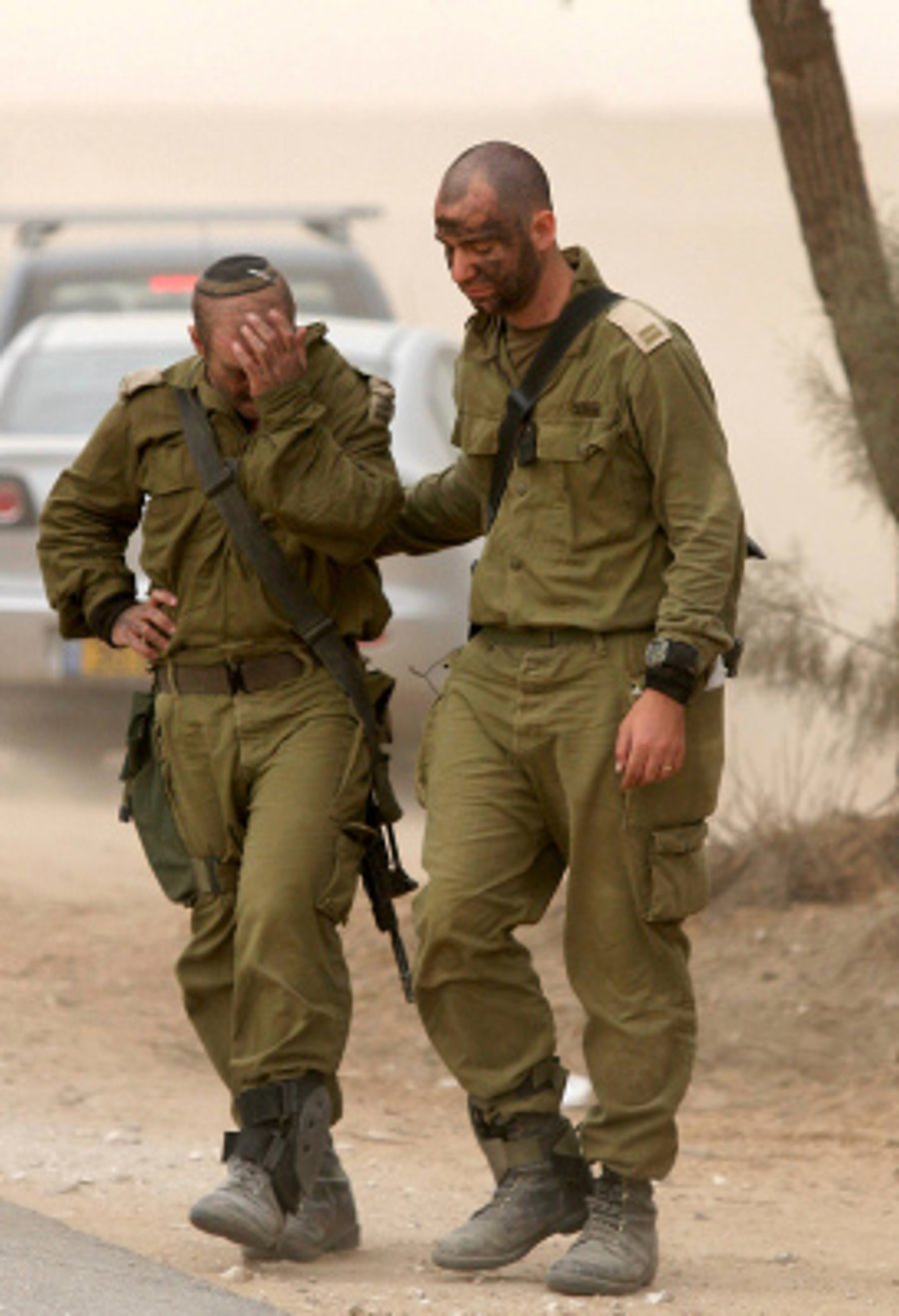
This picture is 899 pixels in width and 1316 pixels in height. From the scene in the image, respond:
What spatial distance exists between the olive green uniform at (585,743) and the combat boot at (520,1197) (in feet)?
0.11

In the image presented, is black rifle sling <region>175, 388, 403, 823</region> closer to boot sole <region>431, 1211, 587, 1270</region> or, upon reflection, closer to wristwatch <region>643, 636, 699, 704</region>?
wristwatch <region>643, 636, 699, 704</region>

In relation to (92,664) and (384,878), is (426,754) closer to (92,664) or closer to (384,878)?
(384,878)

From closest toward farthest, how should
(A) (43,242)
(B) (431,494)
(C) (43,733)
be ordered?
(B) (431,494) < (C) (43,733) < (A) (43,242)

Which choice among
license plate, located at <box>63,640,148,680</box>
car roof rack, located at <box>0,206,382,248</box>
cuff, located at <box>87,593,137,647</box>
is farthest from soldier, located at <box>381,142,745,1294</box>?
car roof rack, located at <box>0,206,382,248</box>

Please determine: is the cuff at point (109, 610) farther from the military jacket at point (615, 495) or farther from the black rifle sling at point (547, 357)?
the black rifle sling at point (547, 357)

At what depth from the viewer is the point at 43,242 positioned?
15680 mm

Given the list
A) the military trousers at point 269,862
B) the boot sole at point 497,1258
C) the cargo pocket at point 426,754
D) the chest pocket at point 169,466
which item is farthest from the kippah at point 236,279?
the boot sole at point 497,1258

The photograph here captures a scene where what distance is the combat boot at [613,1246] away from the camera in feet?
17.5

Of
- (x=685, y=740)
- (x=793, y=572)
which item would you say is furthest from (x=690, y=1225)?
(x=793, y=572)

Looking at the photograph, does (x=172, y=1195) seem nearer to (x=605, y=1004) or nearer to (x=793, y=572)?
(x=605, y=1004)

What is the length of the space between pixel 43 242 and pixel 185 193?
213ft

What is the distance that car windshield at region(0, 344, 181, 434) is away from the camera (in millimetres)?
11555

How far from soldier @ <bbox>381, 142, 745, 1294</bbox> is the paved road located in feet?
1.68

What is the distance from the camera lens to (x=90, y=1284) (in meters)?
5.20
